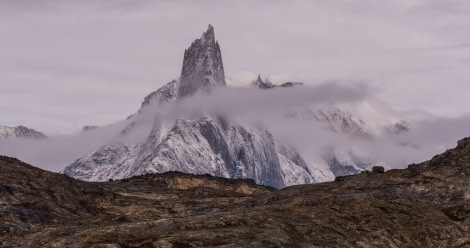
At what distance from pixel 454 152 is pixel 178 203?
49.6 metres

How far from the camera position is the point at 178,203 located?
118 meters

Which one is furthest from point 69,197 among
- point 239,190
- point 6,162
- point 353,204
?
point 239,190

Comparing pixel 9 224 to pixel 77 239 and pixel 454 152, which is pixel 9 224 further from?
pixel 454 152

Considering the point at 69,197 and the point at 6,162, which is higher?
the point at 6,162

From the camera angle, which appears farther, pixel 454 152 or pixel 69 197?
pixel 454 152

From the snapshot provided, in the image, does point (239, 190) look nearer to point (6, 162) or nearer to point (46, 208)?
point (6, 162)

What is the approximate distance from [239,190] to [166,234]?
413ft

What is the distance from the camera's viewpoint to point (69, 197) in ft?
307

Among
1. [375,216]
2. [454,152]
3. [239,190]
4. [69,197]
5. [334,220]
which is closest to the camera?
[334,220]

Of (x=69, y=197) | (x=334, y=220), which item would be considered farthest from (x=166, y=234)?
(x=69, y=197)

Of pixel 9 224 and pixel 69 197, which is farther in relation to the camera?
pixel 69 197

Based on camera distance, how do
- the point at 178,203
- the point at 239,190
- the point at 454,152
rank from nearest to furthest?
the point at 454,152, the point at 178,203, the point at 239,190

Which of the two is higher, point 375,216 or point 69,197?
Answer: point 69,197

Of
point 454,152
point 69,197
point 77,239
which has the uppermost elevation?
point 454,152
